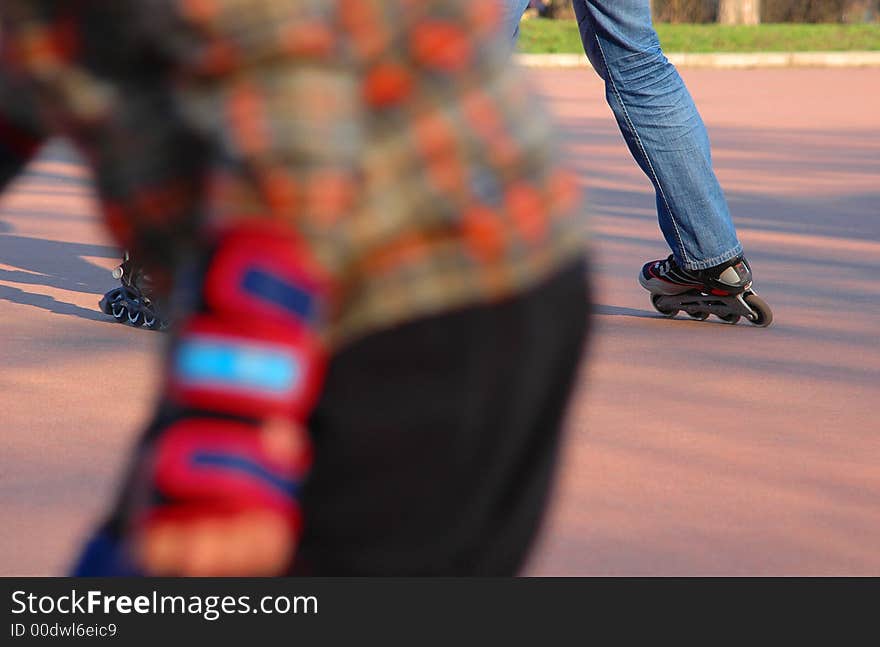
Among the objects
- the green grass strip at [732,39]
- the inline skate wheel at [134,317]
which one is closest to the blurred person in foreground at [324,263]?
the inline skate wheel at [134,317]

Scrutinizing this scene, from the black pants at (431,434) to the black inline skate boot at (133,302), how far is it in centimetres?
302

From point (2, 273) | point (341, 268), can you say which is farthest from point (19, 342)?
point (341, 268)

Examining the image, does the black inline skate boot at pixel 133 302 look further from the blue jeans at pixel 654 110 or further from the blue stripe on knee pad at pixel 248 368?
the blue stripe on knee pad at pixel 248 368

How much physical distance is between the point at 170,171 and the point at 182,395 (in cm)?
17

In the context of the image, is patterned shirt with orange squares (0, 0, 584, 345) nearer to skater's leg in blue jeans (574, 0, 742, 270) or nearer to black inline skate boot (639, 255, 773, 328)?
skater's leg in blue jeans (574, 0, 742, 270)

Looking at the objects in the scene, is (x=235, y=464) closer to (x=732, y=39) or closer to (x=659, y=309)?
(x=659, y=309)

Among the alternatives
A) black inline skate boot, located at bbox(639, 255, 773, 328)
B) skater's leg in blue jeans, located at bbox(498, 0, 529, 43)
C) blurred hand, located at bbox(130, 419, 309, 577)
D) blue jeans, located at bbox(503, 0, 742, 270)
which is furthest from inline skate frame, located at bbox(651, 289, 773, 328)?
blurred hand, located at bbox(130, 419, 309, 577)

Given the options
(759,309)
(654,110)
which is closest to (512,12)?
(654,110)

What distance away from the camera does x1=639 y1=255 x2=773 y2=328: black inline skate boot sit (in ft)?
14.1

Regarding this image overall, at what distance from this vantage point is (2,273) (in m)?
5.08

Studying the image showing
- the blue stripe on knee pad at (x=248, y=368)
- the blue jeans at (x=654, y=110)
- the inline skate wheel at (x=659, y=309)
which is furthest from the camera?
the inline skate wheel at (x=659, y=309)

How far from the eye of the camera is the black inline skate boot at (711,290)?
14.1 feet

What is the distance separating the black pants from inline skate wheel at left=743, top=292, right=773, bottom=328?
129 inches

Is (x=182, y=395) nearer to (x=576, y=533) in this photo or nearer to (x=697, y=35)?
(x=576, y=533)
